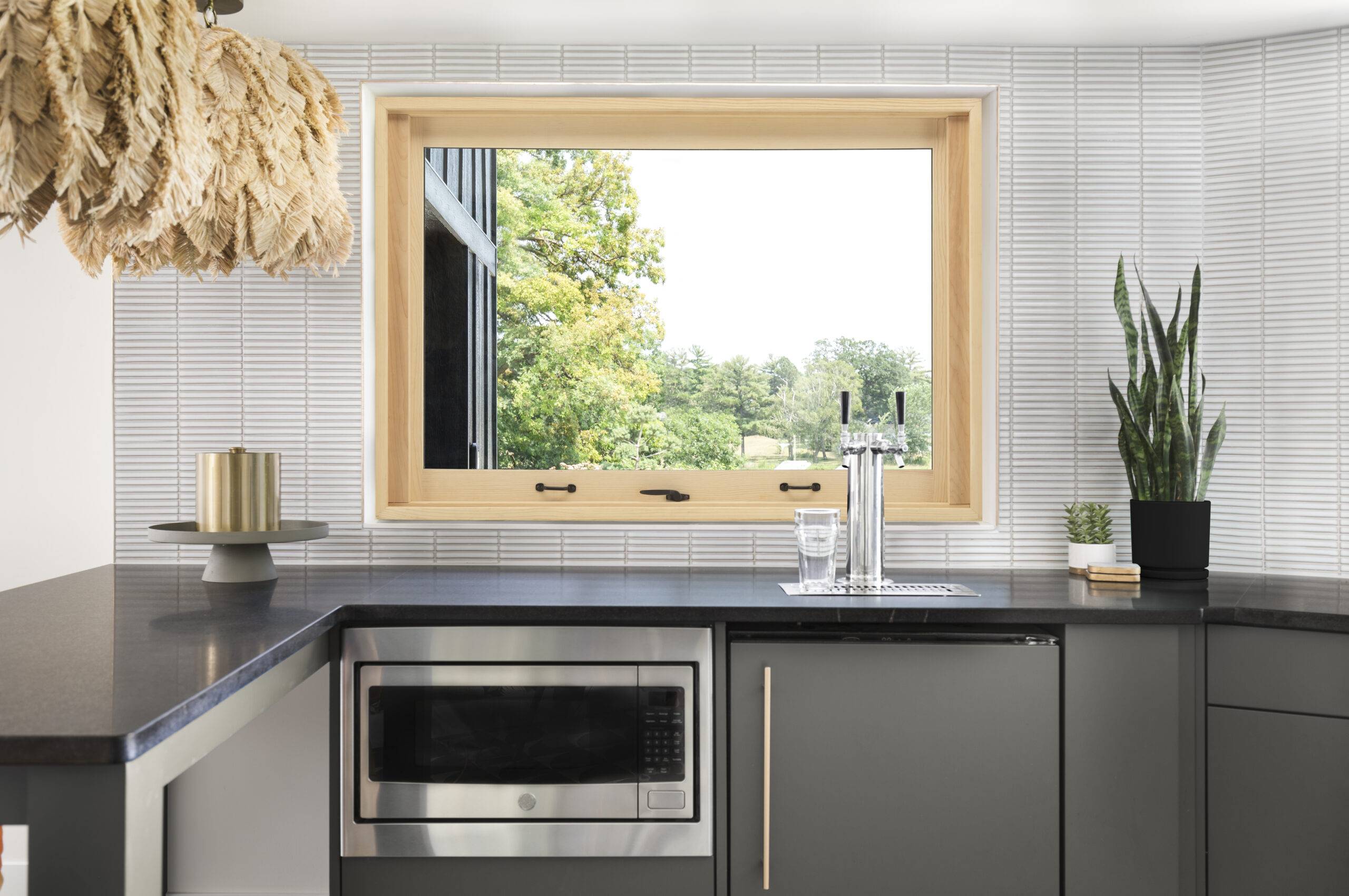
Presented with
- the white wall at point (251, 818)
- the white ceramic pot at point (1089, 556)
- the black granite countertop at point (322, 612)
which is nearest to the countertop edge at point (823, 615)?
the black granite countertop at point (322, 612)

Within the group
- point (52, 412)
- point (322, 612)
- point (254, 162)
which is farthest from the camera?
point (52, 412)

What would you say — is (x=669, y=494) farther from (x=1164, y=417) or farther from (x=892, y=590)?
(x=1164, y=417)

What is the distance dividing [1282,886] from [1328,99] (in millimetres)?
1890

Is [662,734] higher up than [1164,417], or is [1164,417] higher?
[1164,417]

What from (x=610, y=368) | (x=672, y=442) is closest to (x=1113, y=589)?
(x=672, y=442)

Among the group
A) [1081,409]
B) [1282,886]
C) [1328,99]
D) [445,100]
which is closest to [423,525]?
[445,100]

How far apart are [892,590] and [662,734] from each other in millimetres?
605

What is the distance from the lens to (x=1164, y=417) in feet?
7.22

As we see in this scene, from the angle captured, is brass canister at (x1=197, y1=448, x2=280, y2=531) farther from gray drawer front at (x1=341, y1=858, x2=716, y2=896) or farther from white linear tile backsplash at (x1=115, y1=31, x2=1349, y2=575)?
gray drawer front at (x1=341, y1=858, x2=716, y2=896)

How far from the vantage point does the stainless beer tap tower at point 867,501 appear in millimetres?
2129

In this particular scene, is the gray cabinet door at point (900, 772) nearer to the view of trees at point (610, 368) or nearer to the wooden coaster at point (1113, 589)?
the wooden coaster at point (1113, 589)

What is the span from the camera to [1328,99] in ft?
7.59

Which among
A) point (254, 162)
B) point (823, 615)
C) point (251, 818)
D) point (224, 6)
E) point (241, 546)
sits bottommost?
point (251, 818)

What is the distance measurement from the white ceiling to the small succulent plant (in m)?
1.23
